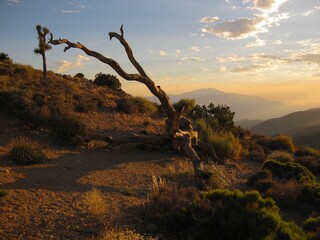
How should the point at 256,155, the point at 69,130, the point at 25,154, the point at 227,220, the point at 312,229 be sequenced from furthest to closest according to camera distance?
the point at 256,155 → the point at 69,130 → the point at 25,154 → the point at 312,229 → the point at 227,220

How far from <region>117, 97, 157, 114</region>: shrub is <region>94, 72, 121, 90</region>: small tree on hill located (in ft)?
35.0

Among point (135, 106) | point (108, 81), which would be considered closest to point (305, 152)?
point (135, 106)

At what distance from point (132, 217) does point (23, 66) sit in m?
25.2

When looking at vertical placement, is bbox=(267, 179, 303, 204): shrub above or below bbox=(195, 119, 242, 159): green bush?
below

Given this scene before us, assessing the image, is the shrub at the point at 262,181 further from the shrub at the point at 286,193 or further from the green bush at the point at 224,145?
the green bush at the point at 224,145

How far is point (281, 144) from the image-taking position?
19.5m

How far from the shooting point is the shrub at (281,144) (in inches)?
757

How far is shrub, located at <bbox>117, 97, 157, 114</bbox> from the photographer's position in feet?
68.9

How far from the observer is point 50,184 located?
899cm

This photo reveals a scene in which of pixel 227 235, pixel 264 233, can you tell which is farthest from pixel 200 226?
pixel 264 233

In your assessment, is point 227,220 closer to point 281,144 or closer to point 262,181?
point 262,181

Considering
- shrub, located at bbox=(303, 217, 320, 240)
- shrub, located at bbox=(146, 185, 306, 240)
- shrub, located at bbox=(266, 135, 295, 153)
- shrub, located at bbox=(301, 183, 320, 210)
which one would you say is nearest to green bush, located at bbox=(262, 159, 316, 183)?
shrub, located at bbox=(301, 183, 320, 210)

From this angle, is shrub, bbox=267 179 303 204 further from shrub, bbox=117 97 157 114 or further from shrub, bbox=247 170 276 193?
shrub, bbox=117 97 157 114

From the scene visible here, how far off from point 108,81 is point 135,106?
44.8 ft
